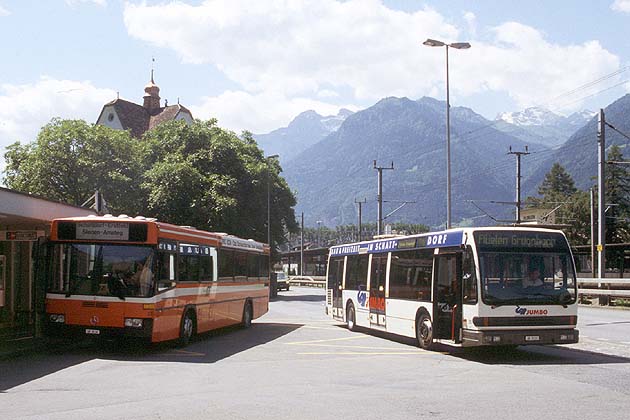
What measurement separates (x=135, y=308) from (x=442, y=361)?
6113 millimetres

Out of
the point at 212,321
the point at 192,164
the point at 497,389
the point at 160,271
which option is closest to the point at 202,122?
the point at 192,164

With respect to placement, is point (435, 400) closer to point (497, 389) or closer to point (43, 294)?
point (497, 389)

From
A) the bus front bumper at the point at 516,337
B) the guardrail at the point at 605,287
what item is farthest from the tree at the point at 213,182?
the bus front bumper at the point at 516,337

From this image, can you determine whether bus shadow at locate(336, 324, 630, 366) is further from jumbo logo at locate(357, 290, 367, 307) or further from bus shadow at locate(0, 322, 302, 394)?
bus shadow at locate(0, 322, 302, 394)

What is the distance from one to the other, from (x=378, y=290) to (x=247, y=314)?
16.3 feet

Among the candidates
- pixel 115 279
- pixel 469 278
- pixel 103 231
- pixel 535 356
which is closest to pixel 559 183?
pixel 535 356

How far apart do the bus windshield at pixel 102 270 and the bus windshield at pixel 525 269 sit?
6683 millimetres

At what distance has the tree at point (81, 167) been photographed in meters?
A: 45.0

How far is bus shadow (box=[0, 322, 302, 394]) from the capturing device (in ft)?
41.0

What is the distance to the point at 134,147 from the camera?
47969mm

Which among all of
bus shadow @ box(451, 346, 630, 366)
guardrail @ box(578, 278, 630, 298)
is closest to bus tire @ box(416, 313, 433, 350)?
bus shadow @ box(451, 346, 630, 366)

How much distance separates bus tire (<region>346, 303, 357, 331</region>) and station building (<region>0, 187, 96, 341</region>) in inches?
328

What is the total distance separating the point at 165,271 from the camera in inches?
608

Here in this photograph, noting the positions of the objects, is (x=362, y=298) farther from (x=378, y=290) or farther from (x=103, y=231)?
(x=103, y=231)
